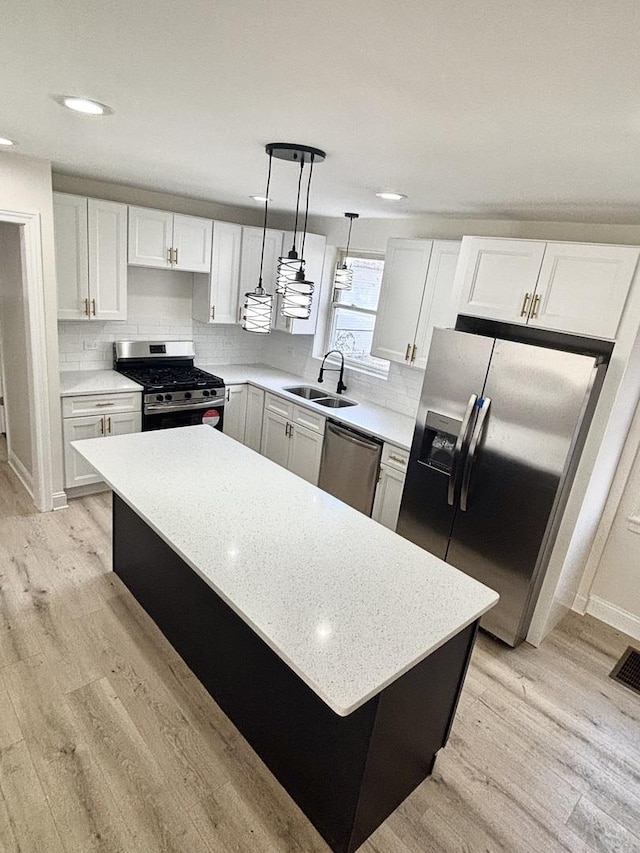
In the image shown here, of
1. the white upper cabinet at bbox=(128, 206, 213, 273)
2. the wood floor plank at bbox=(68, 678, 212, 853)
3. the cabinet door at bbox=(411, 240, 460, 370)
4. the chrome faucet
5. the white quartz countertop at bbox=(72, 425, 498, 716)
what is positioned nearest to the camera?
the white quartz countertop at bbox=(72, 425, 498, 716)

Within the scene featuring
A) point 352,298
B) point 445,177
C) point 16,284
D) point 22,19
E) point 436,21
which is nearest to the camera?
point 436,21

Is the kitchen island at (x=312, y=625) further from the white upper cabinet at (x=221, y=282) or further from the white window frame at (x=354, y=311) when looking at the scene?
the white upper cabinet at (x=221, y=282)

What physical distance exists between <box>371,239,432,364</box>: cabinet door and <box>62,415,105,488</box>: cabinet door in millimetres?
2287

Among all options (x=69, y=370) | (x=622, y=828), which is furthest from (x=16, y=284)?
(x=622, y=828)

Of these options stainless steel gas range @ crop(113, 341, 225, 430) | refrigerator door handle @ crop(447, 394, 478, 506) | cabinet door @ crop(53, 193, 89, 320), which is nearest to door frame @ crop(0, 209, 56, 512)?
cabinet door @ crop(53, 193, 89, 320)

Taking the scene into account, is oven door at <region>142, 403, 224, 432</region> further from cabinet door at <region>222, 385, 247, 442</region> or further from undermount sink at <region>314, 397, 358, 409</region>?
undermount sink at <region>314, 397, 358, 409</region>

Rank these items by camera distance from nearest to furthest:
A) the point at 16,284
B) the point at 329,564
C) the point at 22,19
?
1. the point at 22,19
2. the point at 329,564
3. the point at 16,284

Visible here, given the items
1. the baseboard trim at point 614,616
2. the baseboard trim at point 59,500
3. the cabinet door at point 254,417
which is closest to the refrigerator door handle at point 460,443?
the baseboard trim at point 614,616

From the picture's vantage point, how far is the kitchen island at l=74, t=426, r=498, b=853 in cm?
152

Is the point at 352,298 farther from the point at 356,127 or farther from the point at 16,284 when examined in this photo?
the point at 356,127

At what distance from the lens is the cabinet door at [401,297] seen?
3531 mm

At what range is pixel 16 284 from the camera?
11.2 feet

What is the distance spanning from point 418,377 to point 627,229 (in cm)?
169

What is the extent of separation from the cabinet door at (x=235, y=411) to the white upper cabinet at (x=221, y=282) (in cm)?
66
